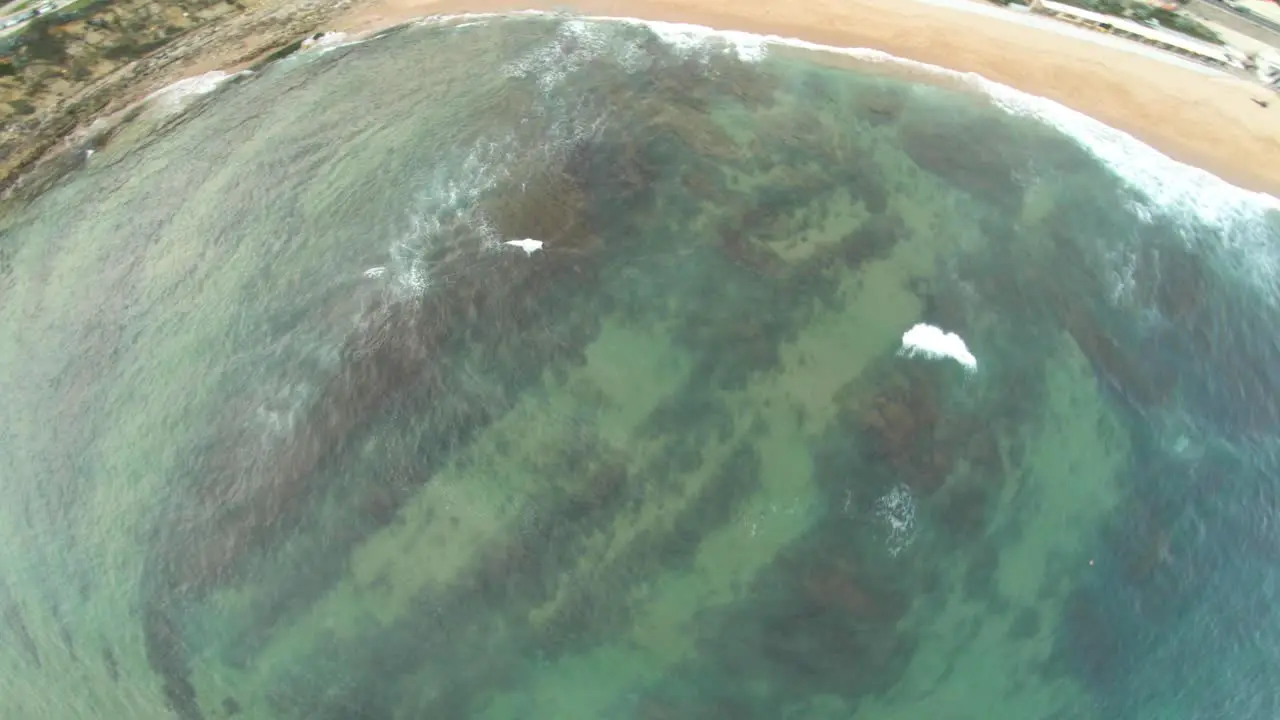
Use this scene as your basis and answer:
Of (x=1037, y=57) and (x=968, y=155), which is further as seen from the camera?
(x=1037, y=57)

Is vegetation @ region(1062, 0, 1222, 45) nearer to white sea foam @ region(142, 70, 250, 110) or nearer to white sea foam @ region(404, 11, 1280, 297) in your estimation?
white sea foam @ region(404, 11, 1280, 297)

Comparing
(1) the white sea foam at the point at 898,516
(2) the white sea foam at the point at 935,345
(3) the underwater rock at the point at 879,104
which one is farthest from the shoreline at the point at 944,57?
(1) the white sea foam at the point at 898,516

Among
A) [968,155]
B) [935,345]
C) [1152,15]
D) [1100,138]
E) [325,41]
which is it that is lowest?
[935,345]

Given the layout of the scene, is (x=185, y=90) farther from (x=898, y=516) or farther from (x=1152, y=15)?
(x=1152, y=15)

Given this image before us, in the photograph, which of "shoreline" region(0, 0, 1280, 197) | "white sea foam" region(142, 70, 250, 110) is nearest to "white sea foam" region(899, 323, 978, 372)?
"shoreline" region(0, 0, 1280, 197)

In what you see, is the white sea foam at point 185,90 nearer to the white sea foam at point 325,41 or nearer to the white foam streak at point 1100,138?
Answer: the white sea foam at point 325,41

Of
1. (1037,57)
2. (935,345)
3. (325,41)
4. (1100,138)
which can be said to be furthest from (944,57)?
(325,41)

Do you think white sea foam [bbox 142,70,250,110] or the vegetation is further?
white sea foam [bbox 142,70,250,110]
